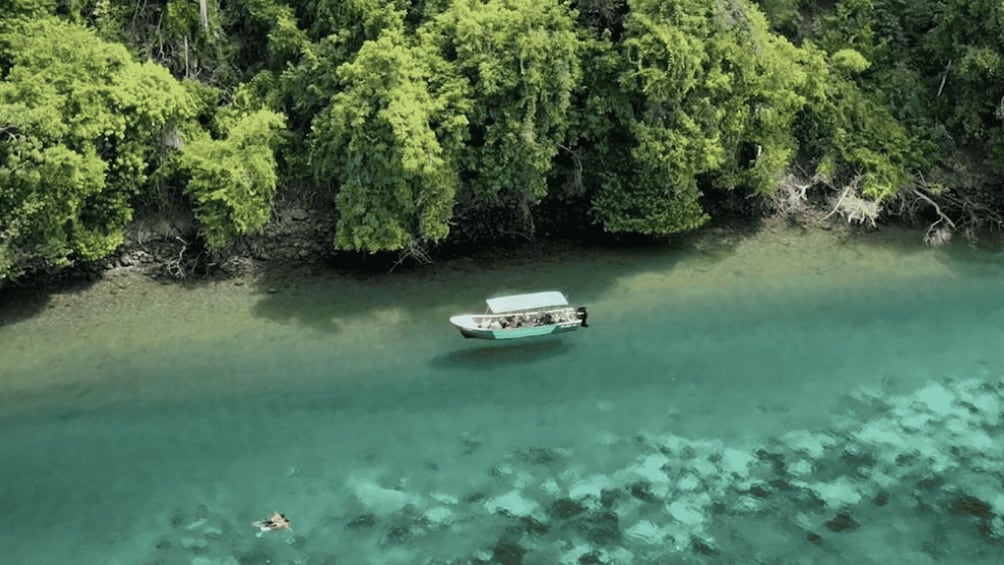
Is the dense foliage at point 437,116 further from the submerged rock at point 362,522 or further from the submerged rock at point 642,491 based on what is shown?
the submerged rock at point 642,491

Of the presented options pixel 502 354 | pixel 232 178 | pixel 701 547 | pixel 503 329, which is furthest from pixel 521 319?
pixel 232 178

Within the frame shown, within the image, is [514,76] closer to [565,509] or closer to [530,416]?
[530,416]

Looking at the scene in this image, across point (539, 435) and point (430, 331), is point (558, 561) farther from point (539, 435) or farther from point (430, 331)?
point (430, 331)

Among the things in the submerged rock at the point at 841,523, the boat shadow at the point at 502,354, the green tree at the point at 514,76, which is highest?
the green tree at the point at 514,76

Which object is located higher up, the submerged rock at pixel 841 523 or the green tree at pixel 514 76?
the green tree at pixel 514 76

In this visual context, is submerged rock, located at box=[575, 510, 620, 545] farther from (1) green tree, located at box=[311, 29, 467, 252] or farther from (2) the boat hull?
(1) green tree, located at box=[311, 29, 467, 252]

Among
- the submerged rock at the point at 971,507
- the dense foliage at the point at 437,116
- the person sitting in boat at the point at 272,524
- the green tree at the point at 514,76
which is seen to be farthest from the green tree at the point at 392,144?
the submerged rock at the point at 971,507
